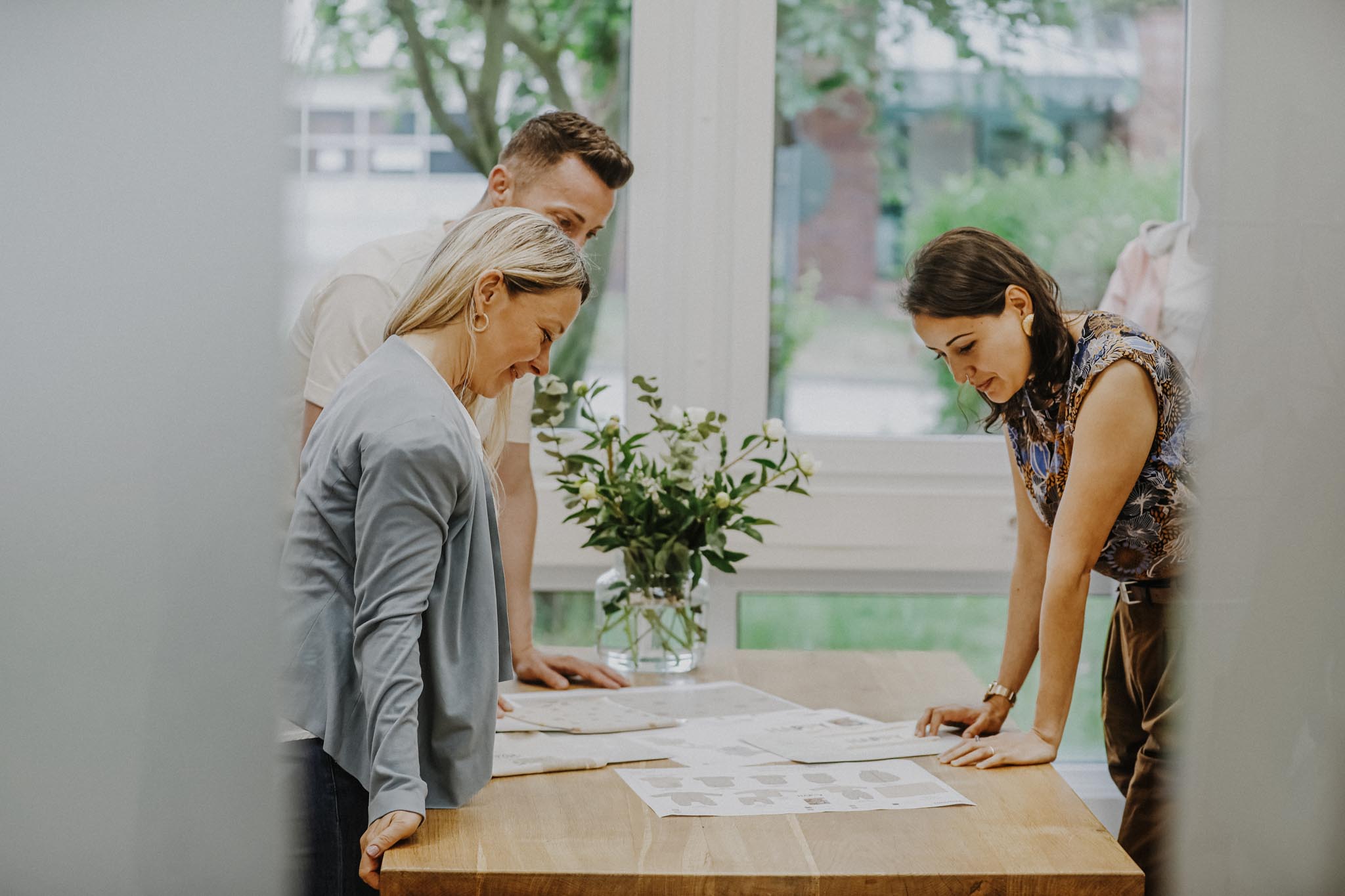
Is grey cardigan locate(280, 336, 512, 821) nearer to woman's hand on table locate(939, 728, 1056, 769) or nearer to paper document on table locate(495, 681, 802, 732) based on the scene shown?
paper document on table locate(495, 681, 802, 732)

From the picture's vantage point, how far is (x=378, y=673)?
1.04m

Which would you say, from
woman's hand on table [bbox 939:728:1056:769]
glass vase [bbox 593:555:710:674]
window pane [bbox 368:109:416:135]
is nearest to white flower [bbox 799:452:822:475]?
glass vase [bbox 593:555:710:674]

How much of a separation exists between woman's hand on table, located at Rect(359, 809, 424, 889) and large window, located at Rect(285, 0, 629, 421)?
146cm

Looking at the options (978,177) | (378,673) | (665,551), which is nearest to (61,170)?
(378,673)

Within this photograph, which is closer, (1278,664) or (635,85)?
(1278,664)

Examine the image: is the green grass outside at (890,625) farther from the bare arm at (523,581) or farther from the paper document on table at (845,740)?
the paper document on table at (845,740)

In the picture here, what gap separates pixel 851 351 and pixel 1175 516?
1.07 meters

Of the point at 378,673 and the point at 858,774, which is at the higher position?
the point at 378,673

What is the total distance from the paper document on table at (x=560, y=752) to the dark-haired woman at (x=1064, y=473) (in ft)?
1.19

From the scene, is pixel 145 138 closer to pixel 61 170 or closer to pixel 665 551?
pixel 61 170

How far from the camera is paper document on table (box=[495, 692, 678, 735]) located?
1496 millimetres

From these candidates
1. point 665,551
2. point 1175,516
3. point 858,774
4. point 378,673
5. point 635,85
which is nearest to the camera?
point 378,673

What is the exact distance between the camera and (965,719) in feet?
5.02

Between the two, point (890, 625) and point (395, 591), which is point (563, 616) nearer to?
point (890, 625)
